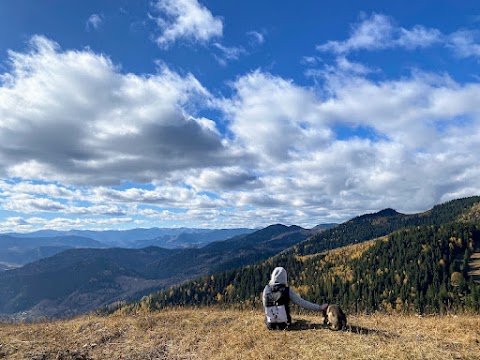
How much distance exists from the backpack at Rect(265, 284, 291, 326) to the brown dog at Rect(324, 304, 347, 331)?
1.99 m

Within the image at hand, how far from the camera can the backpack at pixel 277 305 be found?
1648 centimetres

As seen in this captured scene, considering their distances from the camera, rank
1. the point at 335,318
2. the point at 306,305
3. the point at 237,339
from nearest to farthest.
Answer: the point at 237,339
the point at 335,318
the point at 306,305

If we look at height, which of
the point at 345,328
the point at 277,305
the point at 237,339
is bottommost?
the point at 237,339

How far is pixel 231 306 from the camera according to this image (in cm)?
→ 2642

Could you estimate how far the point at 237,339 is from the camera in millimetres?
15531

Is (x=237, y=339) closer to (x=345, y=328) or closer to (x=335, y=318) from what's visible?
(x=335, y=318)

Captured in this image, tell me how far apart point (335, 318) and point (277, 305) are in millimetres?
2840

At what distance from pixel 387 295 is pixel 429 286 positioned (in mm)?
23914

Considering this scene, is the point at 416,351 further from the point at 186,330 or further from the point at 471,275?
the point at 471,275

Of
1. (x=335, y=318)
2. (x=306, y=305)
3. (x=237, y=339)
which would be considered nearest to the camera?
(x=237, y=339)

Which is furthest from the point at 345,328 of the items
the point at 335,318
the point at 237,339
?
the point at 237,339

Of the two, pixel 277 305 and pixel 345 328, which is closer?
pixel 345 328

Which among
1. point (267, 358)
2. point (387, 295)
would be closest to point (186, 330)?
point (267, 358)

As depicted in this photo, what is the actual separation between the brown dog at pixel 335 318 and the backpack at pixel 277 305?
1989 mm
